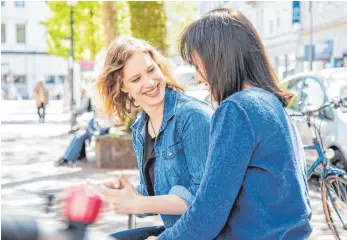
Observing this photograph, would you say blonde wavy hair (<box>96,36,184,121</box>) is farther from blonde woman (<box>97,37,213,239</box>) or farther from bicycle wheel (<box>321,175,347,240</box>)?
bicycle wheel (<box>321,175,347,240</box>)

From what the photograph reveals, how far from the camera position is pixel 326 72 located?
876 centimetres

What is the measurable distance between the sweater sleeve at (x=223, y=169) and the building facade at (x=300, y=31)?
25007 mm

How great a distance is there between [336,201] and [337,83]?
3436 millimetres

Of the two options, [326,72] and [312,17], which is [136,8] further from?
[312,17]

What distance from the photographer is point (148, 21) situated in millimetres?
13016

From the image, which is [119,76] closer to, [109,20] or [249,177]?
[249,177]

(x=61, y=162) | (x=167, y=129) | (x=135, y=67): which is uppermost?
(x=135, y=67)

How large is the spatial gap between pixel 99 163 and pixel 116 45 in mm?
9131

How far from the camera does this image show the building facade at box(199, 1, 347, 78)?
27.8 meters

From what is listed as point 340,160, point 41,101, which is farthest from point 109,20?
point 41,101

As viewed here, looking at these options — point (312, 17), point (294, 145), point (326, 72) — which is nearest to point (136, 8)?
point (326, 72)

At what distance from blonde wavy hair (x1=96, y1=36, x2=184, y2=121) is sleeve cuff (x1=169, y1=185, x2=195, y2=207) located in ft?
1.78

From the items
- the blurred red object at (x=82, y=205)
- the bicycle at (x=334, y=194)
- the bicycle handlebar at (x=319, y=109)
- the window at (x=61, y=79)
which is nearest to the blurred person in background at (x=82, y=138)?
the bicycle handlebar at (x=319, y=109)

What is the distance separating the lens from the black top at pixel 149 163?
2518mm
